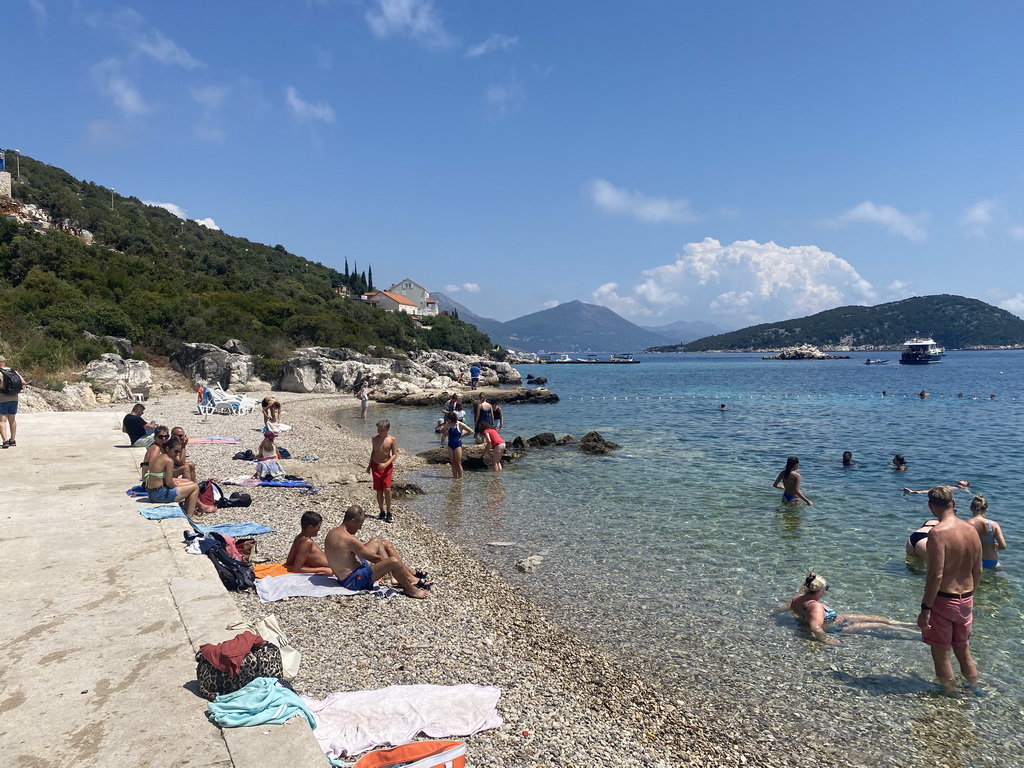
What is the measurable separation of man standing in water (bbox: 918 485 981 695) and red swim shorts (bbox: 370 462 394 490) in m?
8.73

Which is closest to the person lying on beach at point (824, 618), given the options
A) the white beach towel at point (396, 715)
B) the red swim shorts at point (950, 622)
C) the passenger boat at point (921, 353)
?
the red swim shorts at point (950, 622)

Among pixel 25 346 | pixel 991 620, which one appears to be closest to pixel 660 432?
pixel 991 620

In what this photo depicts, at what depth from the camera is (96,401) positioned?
84.8 ft

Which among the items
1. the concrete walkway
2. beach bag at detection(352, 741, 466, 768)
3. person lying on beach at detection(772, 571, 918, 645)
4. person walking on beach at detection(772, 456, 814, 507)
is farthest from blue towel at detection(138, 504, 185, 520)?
person walking on beach at detection(772, 456, 814, 507)

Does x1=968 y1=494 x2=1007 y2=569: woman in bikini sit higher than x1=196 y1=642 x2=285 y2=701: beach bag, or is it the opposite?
x1=196 y1=642 x2=285 y2=701: beach bag

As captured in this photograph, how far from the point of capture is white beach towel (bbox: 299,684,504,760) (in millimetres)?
4566

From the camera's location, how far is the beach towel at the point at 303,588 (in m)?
7.50

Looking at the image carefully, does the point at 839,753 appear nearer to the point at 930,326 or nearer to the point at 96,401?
the point at 96,401

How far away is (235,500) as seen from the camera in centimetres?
1202

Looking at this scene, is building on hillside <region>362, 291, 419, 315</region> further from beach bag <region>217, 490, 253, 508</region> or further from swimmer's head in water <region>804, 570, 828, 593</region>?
swimmer's head in water <region>804, 570, 828, 593</region>

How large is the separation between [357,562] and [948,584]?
673 cm

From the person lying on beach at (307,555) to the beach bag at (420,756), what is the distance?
4024mm

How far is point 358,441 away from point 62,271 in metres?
32.9

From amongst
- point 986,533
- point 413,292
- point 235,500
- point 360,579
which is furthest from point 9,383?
point 413,292
